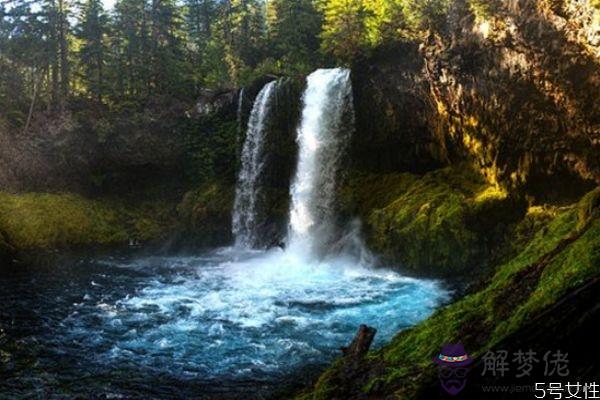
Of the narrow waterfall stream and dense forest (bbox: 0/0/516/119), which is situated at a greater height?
dense forest (bbox: 0/0/516/119)

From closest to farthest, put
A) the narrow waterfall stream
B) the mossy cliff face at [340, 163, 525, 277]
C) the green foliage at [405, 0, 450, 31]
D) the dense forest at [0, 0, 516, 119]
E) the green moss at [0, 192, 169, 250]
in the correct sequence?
the narrow waterfall stream → the mossy cliff face at [340, 163, 525, 277] → the green foliage at [405, 0, 450, 31] → the green moss at [0, 192, 169, 250] → the dense forest at [0, 0, 516, 119]

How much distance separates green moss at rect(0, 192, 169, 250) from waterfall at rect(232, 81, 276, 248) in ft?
17.7

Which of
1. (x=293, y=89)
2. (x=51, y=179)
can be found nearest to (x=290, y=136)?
(x=293, y=89)

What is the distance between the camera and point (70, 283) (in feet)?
65.5

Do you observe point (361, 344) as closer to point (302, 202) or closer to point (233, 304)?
point (233, 304)

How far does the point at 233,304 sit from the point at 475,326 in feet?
37.4

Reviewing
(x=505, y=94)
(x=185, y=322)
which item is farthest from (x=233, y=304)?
(x=505, y=94)

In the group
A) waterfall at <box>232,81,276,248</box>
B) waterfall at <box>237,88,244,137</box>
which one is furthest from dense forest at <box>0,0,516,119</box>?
waterfall at <box>232,81,276,248</box>

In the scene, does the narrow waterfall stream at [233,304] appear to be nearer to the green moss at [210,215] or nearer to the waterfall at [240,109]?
the green moss at [210,215]

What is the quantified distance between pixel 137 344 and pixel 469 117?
1486 centimetres

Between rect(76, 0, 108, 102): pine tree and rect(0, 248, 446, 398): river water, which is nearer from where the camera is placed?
rect(0, 248, 446, 398): river water

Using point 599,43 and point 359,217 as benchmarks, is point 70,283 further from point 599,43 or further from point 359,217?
point 599,43

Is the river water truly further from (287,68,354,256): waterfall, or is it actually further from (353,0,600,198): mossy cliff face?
(353,0,600,198): mossy cliff face

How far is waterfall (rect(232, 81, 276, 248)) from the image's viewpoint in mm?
28000
